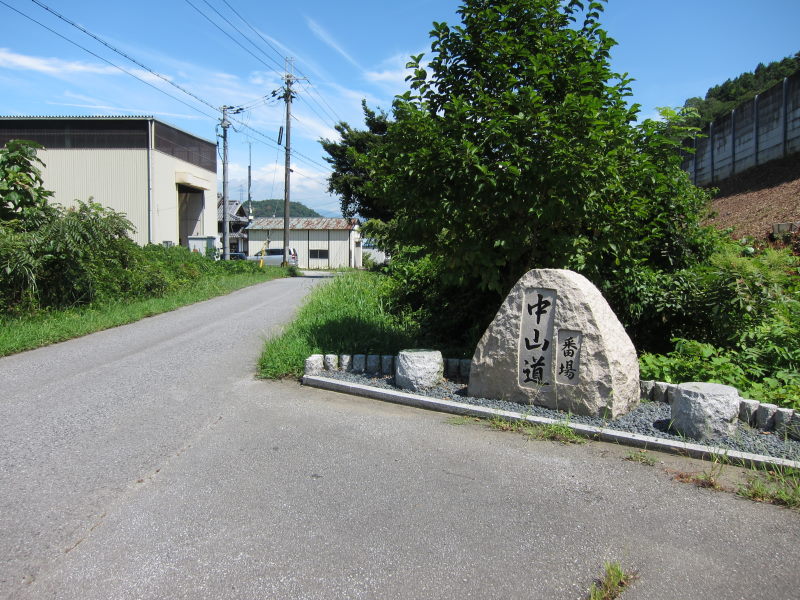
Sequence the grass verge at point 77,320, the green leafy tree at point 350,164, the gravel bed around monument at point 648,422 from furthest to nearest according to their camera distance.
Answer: the green leafy tree at point 350,164
the grass verge at point 77,320
the gravel bed around monument at point 648,422

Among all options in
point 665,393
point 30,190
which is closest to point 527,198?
point 665,393

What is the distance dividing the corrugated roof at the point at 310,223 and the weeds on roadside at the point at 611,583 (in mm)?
41141

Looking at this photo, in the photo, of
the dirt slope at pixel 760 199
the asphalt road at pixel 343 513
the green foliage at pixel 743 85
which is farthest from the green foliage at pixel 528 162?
the green foliage at pixel 743 85

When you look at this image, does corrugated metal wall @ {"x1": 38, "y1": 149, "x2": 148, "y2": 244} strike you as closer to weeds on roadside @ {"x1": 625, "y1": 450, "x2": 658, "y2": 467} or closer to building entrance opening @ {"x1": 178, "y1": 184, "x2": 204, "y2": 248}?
building entrance opening @ {"x1": 178, "y1": 184, "x2": 204, "y2": 248}

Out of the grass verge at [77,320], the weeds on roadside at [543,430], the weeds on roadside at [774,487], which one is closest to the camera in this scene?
the weeds on roadside at [774,487]

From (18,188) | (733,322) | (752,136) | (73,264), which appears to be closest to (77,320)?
(73,264)

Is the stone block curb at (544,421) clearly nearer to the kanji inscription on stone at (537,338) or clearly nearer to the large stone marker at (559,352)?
the large stone marker at (559,352)

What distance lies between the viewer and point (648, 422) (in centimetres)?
483

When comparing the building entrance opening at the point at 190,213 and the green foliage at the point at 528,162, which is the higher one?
the building entrance opening at the point at 190,213

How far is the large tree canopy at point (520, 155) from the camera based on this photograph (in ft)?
18.3

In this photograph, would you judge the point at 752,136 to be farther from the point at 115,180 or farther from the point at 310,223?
the point at 310,223

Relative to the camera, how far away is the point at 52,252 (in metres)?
11.0

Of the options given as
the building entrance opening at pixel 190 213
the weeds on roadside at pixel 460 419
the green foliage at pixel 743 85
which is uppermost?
the green foliage at pixel 743 85

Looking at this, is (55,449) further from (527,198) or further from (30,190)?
(30,190)
